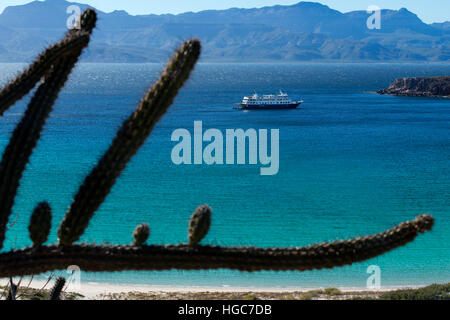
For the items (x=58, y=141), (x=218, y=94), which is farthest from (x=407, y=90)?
(x=58, y=141)

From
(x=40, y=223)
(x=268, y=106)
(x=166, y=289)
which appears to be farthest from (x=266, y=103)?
(x=40, y=223)

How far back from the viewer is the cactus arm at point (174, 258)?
3.95 meters

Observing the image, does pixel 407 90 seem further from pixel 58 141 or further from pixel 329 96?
pixel 58 141

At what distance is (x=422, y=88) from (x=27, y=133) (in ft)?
458

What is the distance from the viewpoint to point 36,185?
1690 inches

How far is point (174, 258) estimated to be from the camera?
3947mm

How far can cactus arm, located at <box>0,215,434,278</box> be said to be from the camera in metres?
3.95

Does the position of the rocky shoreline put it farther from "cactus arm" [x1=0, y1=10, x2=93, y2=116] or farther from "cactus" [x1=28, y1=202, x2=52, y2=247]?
"cactus" [x1=28, y1=202, x2=52, y2=247]

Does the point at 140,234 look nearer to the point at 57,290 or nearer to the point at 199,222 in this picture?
the point at 199,222

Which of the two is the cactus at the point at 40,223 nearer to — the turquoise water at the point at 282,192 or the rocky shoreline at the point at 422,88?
the turquoise water at the point at 282,192

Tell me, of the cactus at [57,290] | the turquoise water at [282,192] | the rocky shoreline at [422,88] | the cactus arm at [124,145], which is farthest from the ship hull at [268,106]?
the cactus arm at [124,145]
